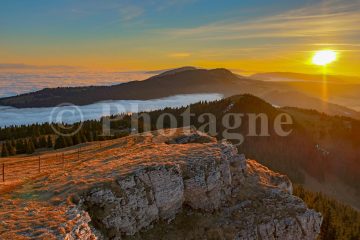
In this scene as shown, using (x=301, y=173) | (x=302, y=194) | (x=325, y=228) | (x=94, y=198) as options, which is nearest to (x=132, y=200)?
(x=94, y=198)

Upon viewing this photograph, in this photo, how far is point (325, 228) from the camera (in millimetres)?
75500

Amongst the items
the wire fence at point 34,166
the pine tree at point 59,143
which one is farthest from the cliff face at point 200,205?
the pine tree at point 59,143

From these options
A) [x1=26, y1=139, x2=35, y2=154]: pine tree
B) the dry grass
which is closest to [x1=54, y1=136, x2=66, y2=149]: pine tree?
[x1=26, y1=139, x2=35, y2=154]: pine tree

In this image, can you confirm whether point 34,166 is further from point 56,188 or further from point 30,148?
point 56,188

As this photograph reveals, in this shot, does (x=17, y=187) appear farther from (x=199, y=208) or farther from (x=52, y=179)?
(x=199, y=208)

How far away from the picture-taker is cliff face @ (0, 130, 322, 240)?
94.1 feet

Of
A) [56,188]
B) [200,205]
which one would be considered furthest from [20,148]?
[200,205]

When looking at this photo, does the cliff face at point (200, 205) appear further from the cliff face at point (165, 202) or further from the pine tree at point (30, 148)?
the pine tree at point (30, 148)

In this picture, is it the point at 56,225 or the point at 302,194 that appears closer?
the point at 56,225

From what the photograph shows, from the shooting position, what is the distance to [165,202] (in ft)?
121

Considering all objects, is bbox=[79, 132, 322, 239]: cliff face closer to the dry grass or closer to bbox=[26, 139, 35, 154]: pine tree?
the dry grass

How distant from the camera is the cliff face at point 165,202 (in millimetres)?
28667

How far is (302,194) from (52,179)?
69.9m

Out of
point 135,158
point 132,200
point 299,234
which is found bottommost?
point 299,234
